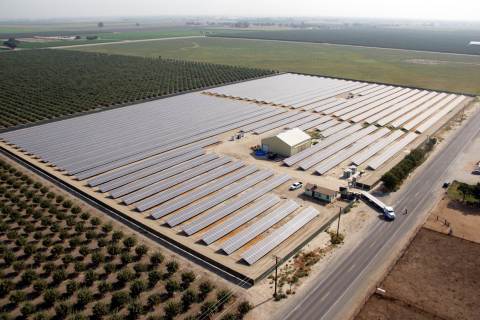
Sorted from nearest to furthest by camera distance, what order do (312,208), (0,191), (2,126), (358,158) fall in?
(312,208) → (0,191) → (358,158) → (2,126)

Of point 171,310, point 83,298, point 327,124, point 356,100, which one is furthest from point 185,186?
point 356,100

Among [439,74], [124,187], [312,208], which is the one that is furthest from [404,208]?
[439,74]

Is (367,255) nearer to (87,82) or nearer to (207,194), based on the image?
(207,194)

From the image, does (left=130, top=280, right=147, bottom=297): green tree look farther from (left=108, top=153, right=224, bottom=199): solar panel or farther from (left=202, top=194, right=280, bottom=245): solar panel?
(left=108, top=153, right=224, bottom=199): solar panel

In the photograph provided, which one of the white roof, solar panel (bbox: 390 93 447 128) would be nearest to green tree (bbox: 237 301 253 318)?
the white roof

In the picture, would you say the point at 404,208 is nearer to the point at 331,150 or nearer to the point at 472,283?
the point at 472,283
